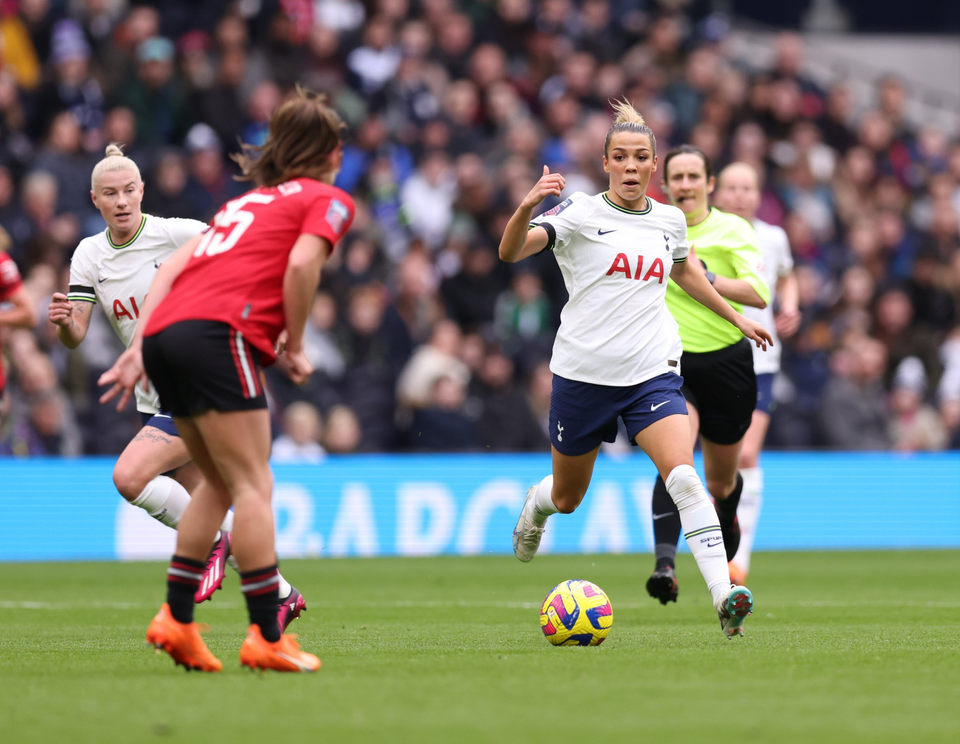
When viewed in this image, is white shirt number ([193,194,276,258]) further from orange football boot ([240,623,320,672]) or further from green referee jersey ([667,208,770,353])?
green referee jersey ([667,208,770,353])

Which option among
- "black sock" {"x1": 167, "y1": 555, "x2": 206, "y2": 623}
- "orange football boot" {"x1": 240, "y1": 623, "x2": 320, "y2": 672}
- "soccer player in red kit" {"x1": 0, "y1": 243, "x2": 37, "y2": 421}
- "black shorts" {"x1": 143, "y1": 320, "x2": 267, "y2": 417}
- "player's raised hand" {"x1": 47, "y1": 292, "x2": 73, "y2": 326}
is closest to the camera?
"black shorts" {"x1": 143, "y1": 320, "x2": 267, "y2": 417}

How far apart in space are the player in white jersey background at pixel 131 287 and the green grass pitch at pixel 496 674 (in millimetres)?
792

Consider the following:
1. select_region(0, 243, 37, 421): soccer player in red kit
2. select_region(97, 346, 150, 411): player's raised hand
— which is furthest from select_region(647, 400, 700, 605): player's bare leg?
select_region(0, 243, 37, 421): soccer player in red kit

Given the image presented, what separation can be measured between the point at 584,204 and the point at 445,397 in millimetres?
7966

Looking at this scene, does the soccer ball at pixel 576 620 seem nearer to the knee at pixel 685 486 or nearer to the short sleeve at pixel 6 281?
the knee at pixel 685 486

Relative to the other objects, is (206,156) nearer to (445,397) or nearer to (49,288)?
(49,288)

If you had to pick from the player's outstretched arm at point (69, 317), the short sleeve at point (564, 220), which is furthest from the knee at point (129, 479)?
the short sleeve at point (564, 220)

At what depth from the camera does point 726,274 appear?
9039 mm

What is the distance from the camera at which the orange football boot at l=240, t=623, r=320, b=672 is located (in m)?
5.67

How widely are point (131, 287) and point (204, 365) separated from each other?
105 inches

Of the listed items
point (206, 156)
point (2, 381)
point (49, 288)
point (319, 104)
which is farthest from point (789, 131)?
point (319, 104)

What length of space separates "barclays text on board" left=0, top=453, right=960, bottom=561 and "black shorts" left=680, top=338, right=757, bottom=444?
572cm

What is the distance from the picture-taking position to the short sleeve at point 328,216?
221 inches

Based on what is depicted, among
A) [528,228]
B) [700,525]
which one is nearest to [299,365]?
[528,228]
